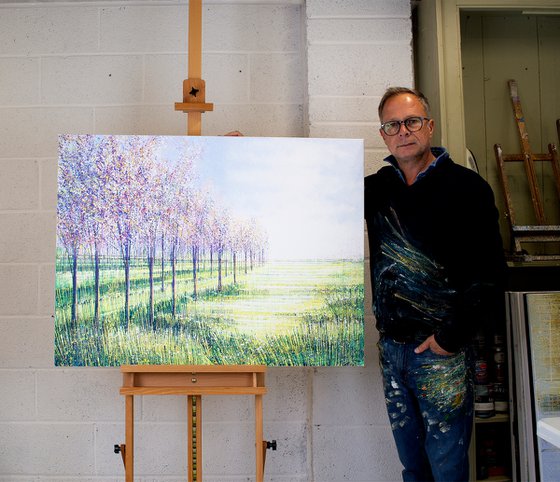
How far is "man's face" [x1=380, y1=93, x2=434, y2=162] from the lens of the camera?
1574mm

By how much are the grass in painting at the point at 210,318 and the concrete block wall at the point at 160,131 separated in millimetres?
407

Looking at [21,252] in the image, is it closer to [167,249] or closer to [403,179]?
[167,249]

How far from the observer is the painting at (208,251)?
1588 millimetres

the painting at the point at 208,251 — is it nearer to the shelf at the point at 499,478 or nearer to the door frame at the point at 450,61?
the door frame at the point at 450,61

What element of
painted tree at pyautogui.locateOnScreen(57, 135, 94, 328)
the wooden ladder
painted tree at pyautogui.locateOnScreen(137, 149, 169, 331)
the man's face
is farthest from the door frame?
painted tree at pyautogui.locateOnScreen(57, 135, 94, 328)

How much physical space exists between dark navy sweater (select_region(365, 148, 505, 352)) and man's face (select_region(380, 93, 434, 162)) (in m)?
0.06

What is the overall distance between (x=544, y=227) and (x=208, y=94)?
1.31 meters

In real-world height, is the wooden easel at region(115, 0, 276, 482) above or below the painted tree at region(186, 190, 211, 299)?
below

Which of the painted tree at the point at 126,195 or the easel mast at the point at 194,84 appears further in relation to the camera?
the easel mast at the point at 194,84

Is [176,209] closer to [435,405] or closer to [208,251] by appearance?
[208,251]

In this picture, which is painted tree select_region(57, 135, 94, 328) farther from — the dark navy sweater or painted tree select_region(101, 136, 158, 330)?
the dark navy sweater

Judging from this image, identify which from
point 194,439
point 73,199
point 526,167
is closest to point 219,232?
point 73,199

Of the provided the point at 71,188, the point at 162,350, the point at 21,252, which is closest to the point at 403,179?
the point at 162,350

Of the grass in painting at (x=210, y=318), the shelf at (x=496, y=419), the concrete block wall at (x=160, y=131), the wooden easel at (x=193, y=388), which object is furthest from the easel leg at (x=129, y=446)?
the shelf at (x=496, y=419)
